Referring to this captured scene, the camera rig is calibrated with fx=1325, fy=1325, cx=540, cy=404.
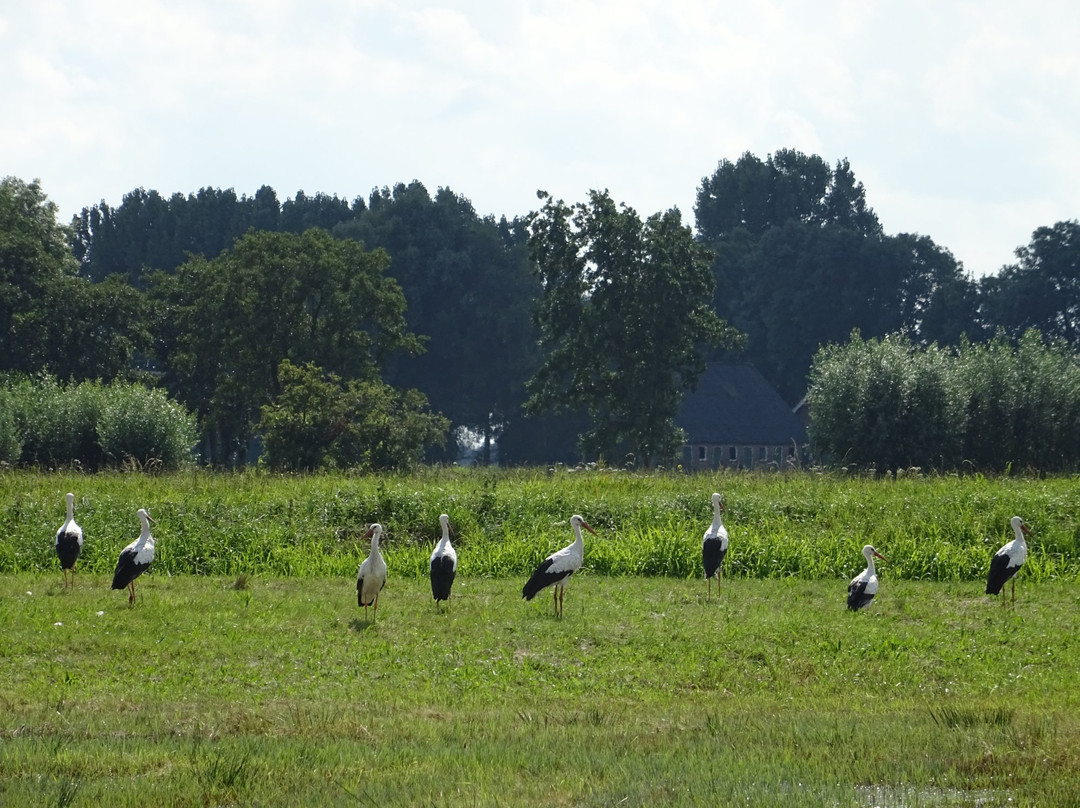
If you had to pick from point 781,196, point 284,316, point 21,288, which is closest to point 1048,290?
point 781,196

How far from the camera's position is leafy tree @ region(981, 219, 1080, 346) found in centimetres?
8588

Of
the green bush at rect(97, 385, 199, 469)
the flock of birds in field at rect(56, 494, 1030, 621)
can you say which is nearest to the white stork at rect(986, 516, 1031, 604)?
the flock of birds in field at rect(56, 494, 1030, 621)

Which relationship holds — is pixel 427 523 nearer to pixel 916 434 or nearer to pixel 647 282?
pixel 916 434

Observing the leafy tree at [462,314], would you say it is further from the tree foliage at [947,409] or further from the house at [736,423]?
the tree foliage at [947,409]

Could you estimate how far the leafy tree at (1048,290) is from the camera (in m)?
85.9

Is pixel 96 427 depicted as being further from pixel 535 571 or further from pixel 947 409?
pixel 535 571

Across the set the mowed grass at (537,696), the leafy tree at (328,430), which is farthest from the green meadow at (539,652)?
the leafy tree at (328,430)

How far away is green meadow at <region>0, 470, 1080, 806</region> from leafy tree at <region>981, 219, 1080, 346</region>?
61549 mm

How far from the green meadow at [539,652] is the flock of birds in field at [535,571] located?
334 millimetres

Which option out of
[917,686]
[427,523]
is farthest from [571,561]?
[427,523]

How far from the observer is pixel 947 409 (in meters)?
48.2

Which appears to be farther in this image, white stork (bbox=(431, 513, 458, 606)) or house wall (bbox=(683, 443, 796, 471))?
house wall (bbox=(683, 443, 796, 471))

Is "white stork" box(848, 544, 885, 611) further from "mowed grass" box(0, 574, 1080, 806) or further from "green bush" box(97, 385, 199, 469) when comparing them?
"green bush" box(97, 385, 199, 469)

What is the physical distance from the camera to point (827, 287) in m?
96.1
